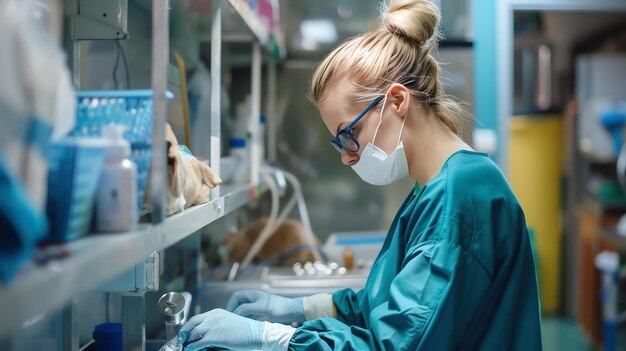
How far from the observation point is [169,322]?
128 cm

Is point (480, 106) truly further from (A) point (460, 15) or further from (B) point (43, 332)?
(B) point (43, 332)

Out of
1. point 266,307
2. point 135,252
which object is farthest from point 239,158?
point 135,252

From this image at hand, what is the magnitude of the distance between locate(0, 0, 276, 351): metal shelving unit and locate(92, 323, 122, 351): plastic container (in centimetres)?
5

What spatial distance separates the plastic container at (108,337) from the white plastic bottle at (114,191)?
2.13ft

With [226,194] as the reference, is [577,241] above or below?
below

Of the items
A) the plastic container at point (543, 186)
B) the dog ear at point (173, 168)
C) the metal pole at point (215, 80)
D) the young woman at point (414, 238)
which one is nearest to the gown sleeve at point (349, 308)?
the young woman at point (414, 238)

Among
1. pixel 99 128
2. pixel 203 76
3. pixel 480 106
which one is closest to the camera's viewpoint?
pixel 99 128

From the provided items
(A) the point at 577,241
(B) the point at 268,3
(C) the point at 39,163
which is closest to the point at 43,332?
(C) the point at 39,163

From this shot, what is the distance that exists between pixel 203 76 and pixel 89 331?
0.73 m

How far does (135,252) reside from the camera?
2.41 feet

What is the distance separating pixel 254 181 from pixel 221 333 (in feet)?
3.24

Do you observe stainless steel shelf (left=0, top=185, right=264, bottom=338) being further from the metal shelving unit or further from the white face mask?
the white face mask

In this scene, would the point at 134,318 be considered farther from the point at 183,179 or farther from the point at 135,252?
the point at 135,252

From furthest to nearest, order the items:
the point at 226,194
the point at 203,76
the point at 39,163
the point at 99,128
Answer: the point at 203,76 → the point at 226,194 → the point at 99,128 → the point at 39,163
